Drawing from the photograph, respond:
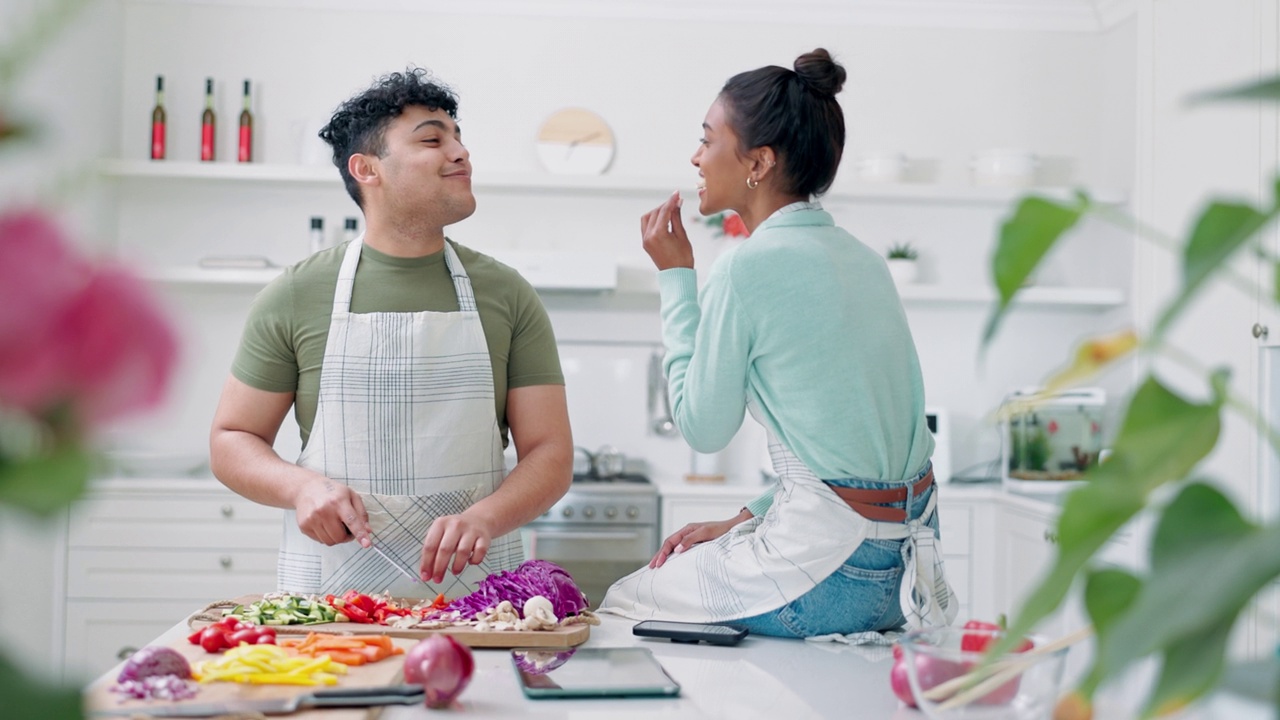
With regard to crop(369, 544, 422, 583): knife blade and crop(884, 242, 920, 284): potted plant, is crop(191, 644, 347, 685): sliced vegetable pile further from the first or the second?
crop(884, 242, 920, 284): potted plant

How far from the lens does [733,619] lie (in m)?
1.47

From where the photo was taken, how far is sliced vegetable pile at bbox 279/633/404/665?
1175mm

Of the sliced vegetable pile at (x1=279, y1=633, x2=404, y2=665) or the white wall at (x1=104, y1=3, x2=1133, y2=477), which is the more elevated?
the white wall at (x1=104, y1=3, x2=1133, y2=477)

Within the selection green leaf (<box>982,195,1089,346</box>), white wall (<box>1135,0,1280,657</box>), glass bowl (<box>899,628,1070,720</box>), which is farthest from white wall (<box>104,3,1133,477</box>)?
green leaf (<box>982,195,1089,346</box>)

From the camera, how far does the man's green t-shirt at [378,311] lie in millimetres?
2027

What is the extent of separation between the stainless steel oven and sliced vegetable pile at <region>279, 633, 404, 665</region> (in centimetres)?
239

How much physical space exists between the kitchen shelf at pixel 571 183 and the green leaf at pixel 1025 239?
3.78m

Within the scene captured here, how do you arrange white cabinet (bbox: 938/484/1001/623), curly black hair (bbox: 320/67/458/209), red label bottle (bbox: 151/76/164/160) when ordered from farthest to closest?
red label bottle (bbox: 151/76/164/160) < white cabinet (bbox: 938/484/1001/623) < curly black hair (bbox: 320/67/458/209)

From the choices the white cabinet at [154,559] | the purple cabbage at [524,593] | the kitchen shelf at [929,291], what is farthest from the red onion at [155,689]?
the kitchen shelf at [929,291]

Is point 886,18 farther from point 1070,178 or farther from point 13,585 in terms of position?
point 13,585

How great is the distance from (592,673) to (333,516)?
25.3 inches

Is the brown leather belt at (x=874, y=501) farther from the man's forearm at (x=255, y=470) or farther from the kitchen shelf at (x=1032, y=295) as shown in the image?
the kitchen shelf at (x=1032, y=295)

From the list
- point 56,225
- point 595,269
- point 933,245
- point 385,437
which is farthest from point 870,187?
point 56,225

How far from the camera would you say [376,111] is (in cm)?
218
